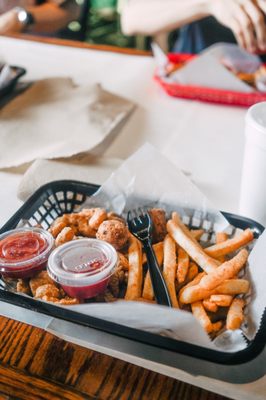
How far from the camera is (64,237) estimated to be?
0.89m

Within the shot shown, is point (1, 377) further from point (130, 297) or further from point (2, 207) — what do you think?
point (2, 207)

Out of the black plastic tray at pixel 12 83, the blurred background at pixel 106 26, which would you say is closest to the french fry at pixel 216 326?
the black plastic tray at pixel 12 83

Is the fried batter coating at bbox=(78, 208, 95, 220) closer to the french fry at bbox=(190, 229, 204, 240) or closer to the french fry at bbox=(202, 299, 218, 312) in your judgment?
the french fry at bbox=(190, 229, 204, 240)

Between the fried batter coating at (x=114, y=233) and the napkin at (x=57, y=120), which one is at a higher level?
the fried batter coating at (x=114, y=233)

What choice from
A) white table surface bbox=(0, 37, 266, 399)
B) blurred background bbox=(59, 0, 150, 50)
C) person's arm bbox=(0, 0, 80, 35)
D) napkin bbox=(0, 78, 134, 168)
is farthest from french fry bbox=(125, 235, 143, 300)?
blurred background bbox=(59, 0, 150, 50)

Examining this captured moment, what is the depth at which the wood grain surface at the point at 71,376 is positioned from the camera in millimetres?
694

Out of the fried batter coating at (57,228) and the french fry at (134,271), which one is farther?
the fried batter coating at (57,228)

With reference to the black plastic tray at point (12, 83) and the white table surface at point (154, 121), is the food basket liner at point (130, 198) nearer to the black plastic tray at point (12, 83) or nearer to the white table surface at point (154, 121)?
the white table surface at point (154, 121)

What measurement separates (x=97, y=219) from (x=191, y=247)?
0.66ft

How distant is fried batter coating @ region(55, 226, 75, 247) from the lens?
2.93ft

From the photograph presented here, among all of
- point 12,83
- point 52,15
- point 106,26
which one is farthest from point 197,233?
point 106,26

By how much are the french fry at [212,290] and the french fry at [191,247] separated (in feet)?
0.15

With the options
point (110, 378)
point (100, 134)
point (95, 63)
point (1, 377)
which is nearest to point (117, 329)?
Result: point (110, 378)

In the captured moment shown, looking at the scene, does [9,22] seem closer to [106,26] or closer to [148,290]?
[148,290]
